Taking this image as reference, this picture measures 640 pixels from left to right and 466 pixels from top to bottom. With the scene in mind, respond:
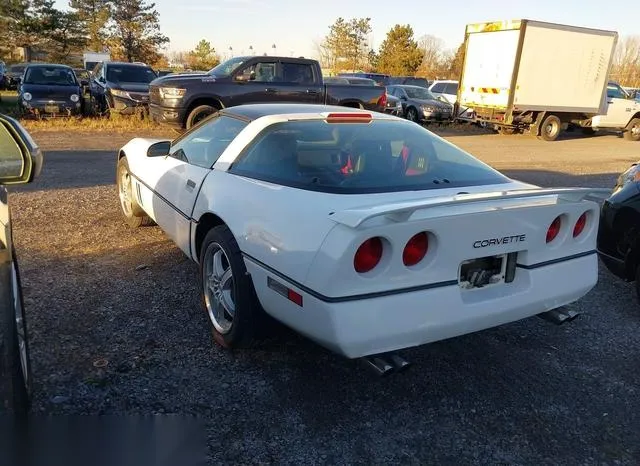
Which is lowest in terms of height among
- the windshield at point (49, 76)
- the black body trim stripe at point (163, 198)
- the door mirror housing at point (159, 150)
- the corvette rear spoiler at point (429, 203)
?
the black body trim stripe at point (163, 198)

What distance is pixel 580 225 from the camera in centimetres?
325

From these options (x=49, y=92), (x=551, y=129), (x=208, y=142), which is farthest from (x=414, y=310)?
(x=551, y=129)

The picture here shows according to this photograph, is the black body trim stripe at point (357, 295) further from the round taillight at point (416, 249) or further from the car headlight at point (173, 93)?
the car headlight at point (173, 93)

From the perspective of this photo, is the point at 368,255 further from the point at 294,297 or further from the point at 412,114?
the point at 412,114

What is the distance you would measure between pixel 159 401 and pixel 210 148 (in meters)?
1.96

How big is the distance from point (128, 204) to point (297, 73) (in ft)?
29.1

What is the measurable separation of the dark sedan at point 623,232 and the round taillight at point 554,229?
1453 mm

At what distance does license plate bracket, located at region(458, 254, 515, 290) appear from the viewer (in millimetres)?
2816

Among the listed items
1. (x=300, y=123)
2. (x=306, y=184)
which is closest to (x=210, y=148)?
(x=300, y=123)

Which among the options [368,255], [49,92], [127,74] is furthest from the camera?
[127,74]

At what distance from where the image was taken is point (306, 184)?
3.07 meters

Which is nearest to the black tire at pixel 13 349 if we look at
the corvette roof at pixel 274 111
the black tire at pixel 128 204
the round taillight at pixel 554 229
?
the corvette roof at pixel 274 111

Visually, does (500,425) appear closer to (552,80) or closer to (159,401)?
(159,401)

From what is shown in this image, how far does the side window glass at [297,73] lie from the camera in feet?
44.1
